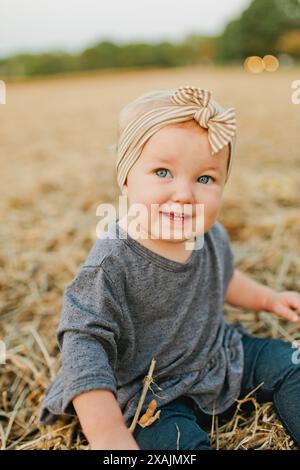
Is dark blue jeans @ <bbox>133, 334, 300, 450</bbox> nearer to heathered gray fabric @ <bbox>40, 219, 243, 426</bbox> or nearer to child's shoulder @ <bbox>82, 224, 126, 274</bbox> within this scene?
heathered gray fabric @ <bbox>40, 219, 243, 426</bbox>

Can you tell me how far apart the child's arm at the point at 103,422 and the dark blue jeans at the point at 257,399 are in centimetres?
20

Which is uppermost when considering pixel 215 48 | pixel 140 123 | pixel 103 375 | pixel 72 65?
pixel 215 48

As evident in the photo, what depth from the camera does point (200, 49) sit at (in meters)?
42.2

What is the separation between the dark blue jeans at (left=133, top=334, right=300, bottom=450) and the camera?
158 centimetres

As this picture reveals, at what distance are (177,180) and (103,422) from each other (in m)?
0.70

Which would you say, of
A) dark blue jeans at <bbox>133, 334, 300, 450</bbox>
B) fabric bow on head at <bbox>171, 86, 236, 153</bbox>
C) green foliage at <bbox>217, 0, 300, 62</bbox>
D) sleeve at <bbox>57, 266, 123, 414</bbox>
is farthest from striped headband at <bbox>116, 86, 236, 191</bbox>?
green foliage at <bbox>217, 0, 300, 62</bbox>

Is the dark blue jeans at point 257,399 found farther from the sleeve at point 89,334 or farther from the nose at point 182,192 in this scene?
the nose at point 182,192

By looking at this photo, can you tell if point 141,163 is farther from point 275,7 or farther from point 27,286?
point 275,7

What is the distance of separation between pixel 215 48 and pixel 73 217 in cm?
4604

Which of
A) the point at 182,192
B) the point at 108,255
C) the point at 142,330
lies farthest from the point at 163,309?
the point at 182,192

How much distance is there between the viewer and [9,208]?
414 cm

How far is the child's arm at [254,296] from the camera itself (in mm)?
2113

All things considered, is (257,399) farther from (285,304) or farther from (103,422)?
(103,422)

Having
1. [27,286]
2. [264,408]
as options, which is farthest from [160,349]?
[27,286]
